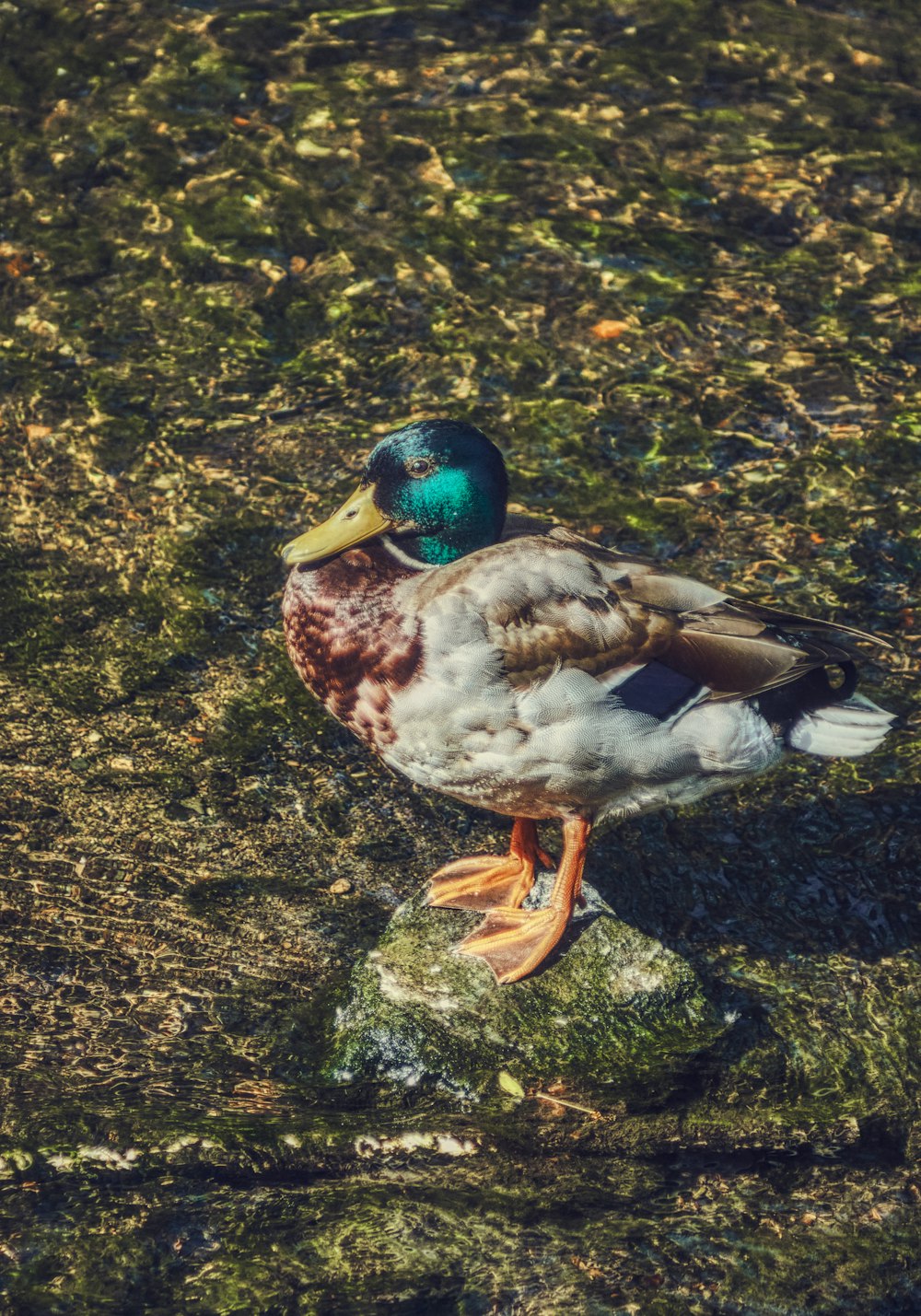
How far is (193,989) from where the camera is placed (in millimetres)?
3988

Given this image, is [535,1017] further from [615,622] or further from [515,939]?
[615,622]

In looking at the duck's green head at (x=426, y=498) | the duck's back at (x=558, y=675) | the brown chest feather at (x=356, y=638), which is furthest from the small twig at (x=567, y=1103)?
the duck's green head at (x=426, y=498)

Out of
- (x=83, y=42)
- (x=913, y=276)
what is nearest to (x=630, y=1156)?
(x=913, y=276)

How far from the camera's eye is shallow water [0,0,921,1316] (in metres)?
3.46

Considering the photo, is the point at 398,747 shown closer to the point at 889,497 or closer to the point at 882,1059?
the point at 882,1059

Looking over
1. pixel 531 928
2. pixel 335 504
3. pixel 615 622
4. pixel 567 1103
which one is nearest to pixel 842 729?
pixel 615 622

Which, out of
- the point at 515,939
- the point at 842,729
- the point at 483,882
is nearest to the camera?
the point at 515,939

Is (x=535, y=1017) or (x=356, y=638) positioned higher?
(x=356, y=638)

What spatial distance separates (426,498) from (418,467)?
9cm

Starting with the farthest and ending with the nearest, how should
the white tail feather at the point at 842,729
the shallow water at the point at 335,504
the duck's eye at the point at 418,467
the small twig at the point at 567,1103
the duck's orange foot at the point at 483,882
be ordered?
the duck's orange foot at the point at 483,882
the white tail feather at the point at 842,729
the duck's eye at the point at 418,467
the small twig at the point at 567,1103
the shallow water at the point at 335,504

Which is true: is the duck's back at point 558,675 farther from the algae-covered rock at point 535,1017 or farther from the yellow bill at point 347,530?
the algae-covered rock at point 535,1017

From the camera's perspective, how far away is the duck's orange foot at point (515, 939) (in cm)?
401

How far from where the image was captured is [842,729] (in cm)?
419

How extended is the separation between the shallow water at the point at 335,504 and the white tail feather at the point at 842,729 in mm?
579
